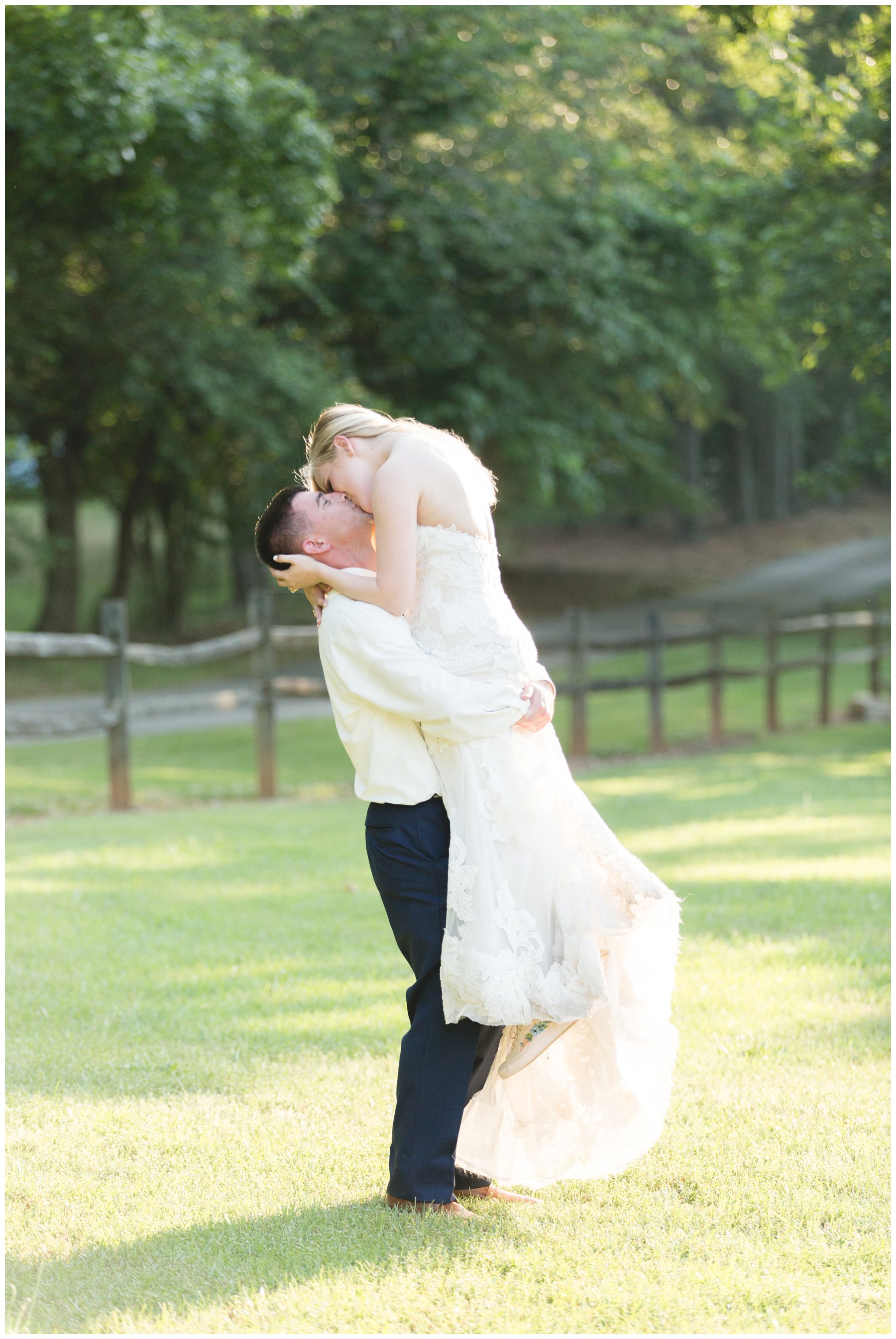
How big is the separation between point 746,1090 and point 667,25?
62.0ft

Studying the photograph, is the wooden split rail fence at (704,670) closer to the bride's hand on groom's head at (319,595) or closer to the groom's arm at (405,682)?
the bride's hand on groom's head at (319,595)

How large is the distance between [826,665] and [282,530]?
13.7 m

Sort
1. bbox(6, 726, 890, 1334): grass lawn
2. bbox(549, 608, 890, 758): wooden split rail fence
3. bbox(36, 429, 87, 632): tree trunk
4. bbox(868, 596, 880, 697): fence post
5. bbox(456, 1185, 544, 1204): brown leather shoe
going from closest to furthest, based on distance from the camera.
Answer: bbox(6, 726, 890, 1334): grass lawn
bbox(456, 1185, 544, 1204): brown leather shoe
bbox(549, 608, 890, 758): wooden split rail fence
bbox(868, 596, 880, 697): fence post
bbox(36, 429, 87, 632): tree trunk

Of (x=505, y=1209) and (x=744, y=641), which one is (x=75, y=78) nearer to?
(x=505, y=1209)

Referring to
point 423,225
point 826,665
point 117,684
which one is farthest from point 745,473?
point 117,684

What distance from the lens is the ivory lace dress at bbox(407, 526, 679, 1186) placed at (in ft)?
9.57

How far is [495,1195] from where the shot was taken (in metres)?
3.16

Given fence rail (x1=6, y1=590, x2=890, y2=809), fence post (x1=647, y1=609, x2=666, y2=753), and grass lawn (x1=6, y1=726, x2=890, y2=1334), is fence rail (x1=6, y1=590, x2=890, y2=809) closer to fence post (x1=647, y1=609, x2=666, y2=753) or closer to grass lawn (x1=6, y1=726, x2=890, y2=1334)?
fence post (x1=647, y1=609, x2=666, y2=753)

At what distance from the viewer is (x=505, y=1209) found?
Answer: 3.08 metres

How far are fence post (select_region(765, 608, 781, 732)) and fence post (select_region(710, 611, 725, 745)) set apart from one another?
27.7 inches

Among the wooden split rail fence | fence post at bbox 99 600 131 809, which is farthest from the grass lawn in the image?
the wooden split rail fence

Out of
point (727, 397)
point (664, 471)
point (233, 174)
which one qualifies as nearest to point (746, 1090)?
point (233, 174)

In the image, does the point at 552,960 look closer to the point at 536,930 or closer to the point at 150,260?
the point at 536,930

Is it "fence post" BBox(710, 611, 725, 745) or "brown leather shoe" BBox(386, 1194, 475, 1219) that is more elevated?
"fence post" BBox(710, 611, 725, 745)
